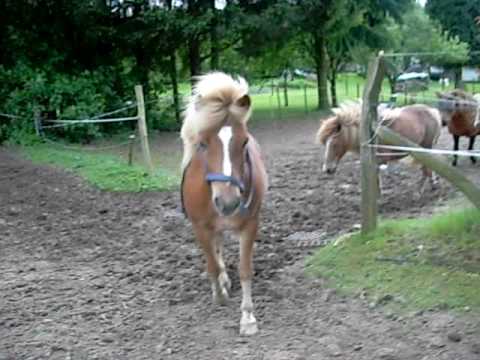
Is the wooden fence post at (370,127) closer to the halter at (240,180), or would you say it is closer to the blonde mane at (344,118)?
the halter at (240,180)

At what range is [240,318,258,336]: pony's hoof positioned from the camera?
3657 millimetres

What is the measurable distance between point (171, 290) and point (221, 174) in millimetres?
1395

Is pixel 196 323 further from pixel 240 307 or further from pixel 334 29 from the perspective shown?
pixel 334 29

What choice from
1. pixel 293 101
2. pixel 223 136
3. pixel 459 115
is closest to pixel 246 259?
pixel 223 136

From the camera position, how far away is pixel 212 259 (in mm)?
4125

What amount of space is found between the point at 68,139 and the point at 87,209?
26.5 feet

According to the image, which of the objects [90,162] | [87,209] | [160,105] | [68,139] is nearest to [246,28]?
[160,105]

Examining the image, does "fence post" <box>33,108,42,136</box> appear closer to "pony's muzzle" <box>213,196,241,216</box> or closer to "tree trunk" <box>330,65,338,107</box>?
"pony's muzzle" <box>213,196,241,216</box>

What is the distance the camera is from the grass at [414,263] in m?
3.90

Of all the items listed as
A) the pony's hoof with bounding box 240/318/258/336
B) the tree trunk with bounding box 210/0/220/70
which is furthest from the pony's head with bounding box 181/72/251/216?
the tree trunk with bounding box 210/0/220/70

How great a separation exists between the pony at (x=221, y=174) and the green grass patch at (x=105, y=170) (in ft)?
15.1

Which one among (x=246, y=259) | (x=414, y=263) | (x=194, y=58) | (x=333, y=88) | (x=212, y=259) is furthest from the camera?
(x=333, y=88)

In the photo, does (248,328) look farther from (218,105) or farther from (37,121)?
(37,121)

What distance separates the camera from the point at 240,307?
410 cm
